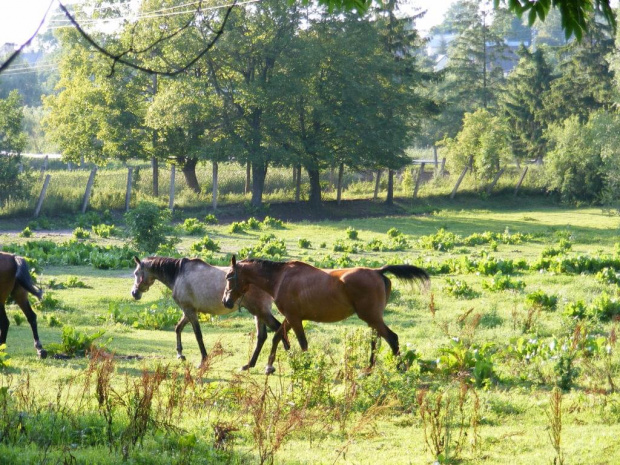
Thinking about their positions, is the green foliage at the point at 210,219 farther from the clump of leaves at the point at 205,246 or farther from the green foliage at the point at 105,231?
the clump of leaves at the point at 205,246

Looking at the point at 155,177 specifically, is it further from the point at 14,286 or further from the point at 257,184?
the point at 14,286

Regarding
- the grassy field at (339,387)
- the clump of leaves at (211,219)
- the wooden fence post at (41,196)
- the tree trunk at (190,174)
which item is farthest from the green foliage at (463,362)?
the tree trunk at (190,174)

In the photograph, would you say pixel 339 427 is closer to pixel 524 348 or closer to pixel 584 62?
pixel 524 348

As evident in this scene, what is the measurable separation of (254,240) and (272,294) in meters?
18.0

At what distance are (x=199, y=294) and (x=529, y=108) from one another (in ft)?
156

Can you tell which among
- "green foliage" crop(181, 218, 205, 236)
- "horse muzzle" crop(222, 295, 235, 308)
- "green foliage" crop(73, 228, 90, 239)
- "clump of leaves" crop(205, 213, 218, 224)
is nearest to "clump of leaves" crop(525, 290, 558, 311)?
"horse muzzle" crop(222, 295, 235, 308)

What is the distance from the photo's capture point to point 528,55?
189ft

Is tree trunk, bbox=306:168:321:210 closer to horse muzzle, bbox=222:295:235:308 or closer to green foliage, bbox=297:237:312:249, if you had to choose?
green foliage, bbox=297:237:312:249

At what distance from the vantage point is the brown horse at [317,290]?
11.0m

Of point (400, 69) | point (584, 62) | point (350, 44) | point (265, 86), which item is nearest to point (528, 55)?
point (584, 62)

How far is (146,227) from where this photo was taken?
906 inches

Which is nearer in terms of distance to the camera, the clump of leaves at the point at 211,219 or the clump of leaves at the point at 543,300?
the clump of leaves at the point at 543,300

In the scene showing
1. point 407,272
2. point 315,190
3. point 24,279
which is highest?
point 315,190

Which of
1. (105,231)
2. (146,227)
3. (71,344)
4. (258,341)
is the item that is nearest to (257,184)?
(105,231)
